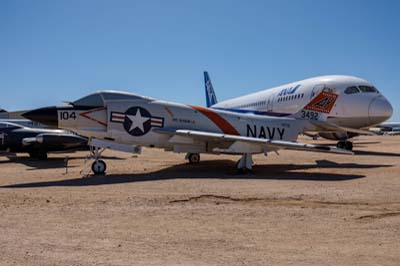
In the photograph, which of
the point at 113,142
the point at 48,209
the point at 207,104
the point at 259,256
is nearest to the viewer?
the point at 259,256

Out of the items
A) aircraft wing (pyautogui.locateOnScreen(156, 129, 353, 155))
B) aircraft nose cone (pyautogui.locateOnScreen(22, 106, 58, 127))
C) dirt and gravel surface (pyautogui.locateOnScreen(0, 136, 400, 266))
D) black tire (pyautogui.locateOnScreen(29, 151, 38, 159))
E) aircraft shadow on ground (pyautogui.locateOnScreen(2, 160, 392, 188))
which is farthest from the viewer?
black tire (pyautogui.locateOnScreen(29, 151, 38, 159))

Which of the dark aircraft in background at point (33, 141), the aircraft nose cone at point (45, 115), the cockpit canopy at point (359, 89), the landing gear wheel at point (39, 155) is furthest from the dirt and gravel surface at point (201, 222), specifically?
the cockpit canopy at point (359, 89)

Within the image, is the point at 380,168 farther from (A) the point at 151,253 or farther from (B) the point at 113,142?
(A) the point at 151,253

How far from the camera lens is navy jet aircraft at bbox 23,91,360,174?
540 inches

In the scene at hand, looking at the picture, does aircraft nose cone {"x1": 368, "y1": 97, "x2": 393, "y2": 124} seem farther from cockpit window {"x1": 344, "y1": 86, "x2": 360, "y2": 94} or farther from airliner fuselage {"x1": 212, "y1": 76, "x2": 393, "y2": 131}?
cockpit window {"x1": 344, "y1": 86, "x2": 360, "y2": 94}

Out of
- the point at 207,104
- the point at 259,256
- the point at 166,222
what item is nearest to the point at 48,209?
the point at 166,222

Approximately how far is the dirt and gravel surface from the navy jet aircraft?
2.25 m

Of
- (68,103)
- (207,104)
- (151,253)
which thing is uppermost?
(207,104)

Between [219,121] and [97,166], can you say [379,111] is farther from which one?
[97,166]

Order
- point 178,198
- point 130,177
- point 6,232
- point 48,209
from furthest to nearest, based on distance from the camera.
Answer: point 130,177
point 178,198
point 48,209
point 6,232

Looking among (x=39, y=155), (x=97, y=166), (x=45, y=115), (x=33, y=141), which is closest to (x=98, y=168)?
(x=97, y=166)

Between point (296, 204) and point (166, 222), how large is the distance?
A: 2.95 meters

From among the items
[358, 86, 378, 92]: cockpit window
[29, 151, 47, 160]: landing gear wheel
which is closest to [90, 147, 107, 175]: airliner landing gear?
[29, 151, 47, 160]: landing gear wheel

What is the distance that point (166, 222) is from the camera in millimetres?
6742
